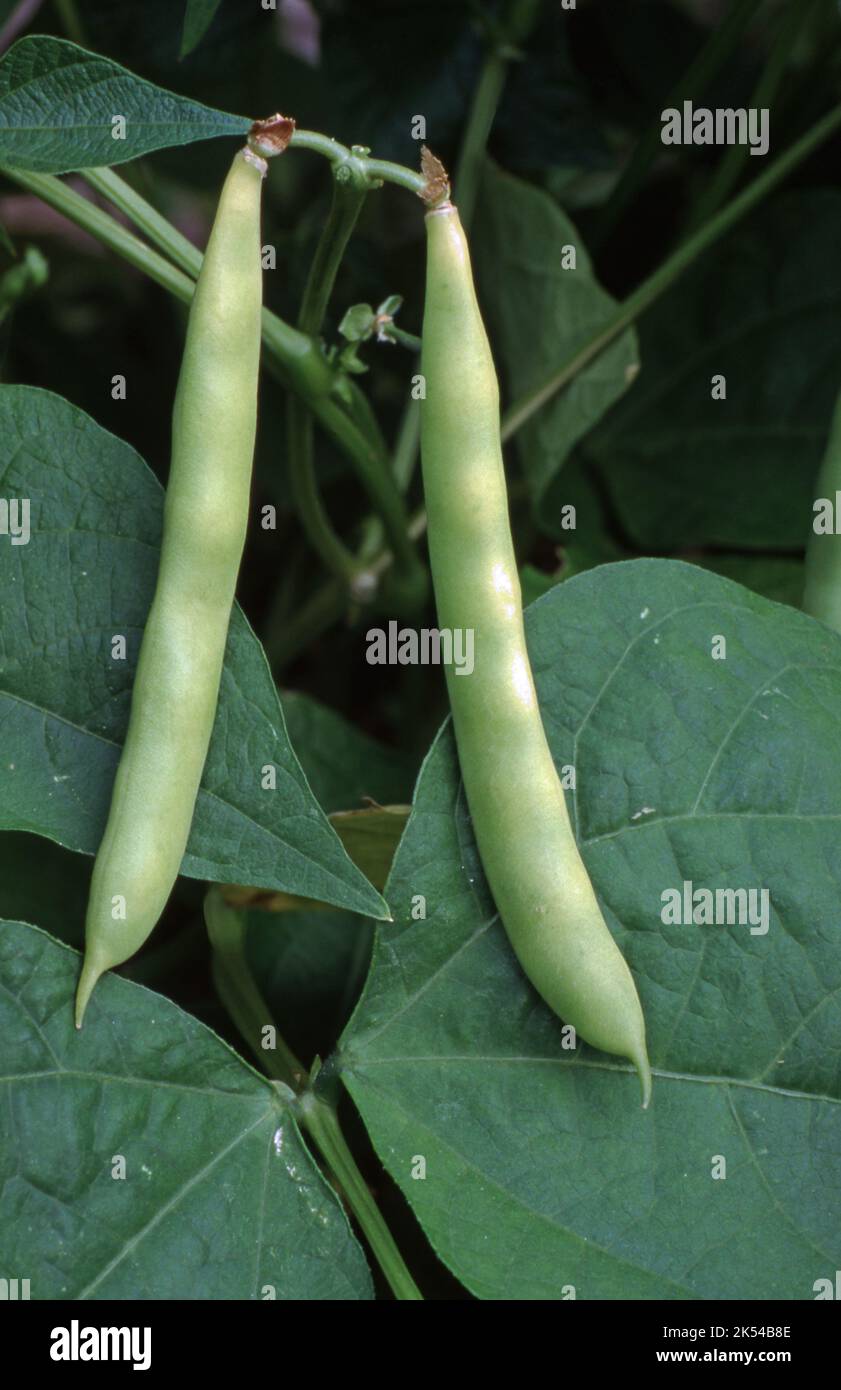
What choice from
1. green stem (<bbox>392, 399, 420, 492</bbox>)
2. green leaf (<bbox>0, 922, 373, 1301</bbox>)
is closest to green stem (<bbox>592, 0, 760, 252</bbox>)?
green stem (<bbox>392, 399, 420, 492</bbox>)

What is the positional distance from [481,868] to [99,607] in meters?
0.34

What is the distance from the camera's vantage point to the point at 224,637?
2.96 feet

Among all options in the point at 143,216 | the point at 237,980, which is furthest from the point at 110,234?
the point at 237,980

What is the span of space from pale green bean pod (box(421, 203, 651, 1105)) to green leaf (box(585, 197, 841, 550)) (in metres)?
0.52

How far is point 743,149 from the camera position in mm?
1284

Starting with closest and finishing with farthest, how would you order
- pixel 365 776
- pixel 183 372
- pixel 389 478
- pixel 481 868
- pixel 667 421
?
pixel 183 372 → pixel 481 868 → pixel 389 478 → pixel 365 776 → pixel 667 421

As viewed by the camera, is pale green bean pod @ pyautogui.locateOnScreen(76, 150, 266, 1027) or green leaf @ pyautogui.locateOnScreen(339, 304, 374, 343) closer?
pale green bean pod @ pyautogui.locateOnScreen(76, 150, 266, 1027)

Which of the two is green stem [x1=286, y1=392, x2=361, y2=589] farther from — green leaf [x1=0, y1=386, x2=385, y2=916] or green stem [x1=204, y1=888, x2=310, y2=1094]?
green stem [x1=204, y1=888, x2=310, y2=1094]

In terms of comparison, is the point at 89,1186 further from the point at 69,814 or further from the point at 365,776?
the point at 365,776

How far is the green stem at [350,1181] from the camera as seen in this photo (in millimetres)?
929

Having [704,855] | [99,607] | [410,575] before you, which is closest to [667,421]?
[410,575]

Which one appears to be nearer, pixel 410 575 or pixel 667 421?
pixel 410 575

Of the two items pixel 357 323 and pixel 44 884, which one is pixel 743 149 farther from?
pixel 44 884

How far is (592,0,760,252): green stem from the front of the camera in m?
1.22
